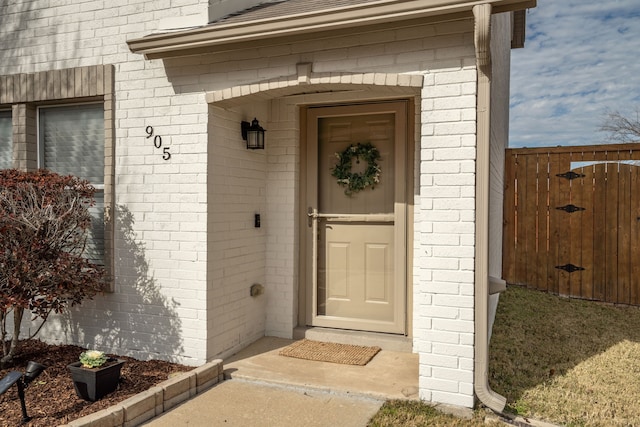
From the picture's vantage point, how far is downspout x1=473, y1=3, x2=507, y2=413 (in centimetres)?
296

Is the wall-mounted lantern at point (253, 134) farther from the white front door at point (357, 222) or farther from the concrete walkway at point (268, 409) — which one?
the concrete walkway at point (268, 409)

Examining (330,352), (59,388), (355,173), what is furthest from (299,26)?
(59,388)

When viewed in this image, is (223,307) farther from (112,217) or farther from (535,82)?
(535,82)

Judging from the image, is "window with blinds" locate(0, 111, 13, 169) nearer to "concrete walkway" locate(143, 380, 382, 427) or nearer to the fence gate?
"concrete walkway" locate(143, 380, 382, 427)

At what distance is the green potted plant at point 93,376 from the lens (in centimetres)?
304

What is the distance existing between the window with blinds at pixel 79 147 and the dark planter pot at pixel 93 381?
1.35 metres

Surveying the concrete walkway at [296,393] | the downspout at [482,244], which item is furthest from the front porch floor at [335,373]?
the downspout at [482,244]

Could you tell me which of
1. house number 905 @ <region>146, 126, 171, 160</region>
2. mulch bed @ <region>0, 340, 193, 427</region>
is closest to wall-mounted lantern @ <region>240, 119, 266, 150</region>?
house number 905 @ <region>146, 126, 171, 160</region>

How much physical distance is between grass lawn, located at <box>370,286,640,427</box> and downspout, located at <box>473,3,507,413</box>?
17 cm

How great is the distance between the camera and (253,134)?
4242 millimetres

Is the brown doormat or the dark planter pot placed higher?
the dark planter pot

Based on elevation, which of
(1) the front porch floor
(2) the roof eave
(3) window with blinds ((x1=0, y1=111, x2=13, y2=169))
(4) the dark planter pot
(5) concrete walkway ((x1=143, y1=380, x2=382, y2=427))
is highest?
(2) the roof eave

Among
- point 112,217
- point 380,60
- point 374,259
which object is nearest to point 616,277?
point 374,259

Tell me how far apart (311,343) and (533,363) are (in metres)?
1.93
